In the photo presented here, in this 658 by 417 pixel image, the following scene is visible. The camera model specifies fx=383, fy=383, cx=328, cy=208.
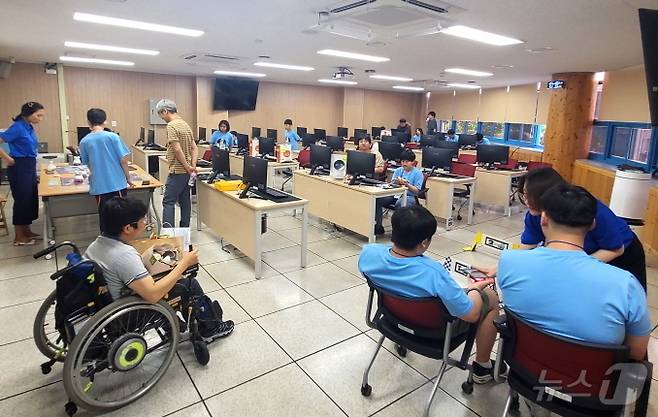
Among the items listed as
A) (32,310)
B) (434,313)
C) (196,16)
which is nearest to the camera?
(434,313)

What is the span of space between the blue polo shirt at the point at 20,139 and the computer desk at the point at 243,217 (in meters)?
1.74

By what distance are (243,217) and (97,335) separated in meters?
1.96

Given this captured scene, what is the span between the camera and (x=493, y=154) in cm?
662

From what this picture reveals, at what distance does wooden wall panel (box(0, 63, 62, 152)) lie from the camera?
8484 mm

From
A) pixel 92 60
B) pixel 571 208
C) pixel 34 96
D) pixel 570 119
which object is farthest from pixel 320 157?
pixel 34 96

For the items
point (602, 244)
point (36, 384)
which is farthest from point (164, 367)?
point (602, 244)

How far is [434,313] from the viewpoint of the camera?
174cm

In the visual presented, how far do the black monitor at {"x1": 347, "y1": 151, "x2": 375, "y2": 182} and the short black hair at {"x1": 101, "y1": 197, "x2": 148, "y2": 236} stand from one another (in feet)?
10.6

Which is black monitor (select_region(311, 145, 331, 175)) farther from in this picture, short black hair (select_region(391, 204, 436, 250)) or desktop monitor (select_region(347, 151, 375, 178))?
short black hair (select_region(391, 204, 436, 250))

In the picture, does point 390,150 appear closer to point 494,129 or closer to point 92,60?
point 92,60

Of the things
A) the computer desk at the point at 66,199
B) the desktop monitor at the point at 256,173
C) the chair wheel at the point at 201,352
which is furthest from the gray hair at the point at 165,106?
the chair wheel at the point at 201,352

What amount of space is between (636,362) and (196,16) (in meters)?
4.47

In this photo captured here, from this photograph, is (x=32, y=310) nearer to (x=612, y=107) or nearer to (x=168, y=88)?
(x=168, y=88)

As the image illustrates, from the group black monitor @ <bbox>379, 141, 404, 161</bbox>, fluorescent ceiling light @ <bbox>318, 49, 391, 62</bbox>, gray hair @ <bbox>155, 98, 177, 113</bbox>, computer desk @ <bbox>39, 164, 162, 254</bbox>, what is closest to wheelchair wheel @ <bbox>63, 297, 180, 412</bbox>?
computer desk @ <bbox>39, 164, 162, 254</bbox>
